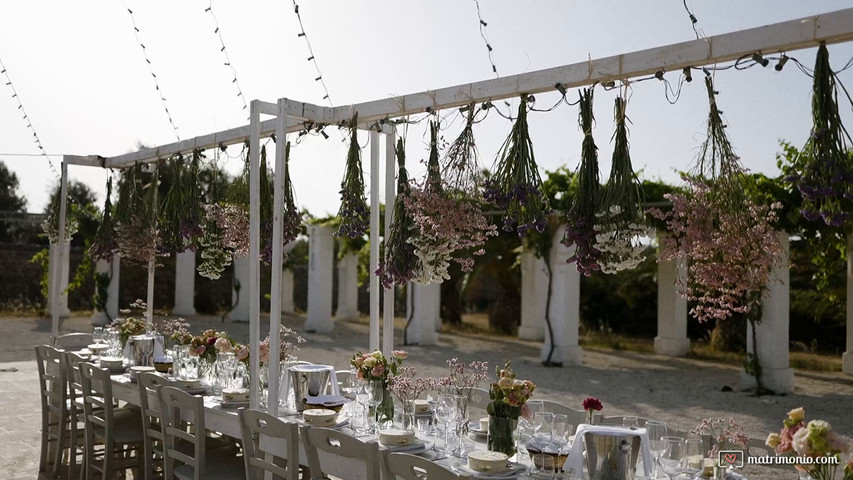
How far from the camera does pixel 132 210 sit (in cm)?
661

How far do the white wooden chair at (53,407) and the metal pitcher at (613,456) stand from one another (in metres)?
4.06

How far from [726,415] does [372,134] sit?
5932mm

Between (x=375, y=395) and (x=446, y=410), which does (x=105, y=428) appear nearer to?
(x=375, y=395)

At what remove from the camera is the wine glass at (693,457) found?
305 centimetres

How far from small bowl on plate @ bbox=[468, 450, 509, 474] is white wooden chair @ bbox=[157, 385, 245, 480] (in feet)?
5.38

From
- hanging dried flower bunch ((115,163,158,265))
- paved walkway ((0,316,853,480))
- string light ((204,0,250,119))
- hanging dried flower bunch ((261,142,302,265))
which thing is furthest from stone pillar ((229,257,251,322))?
hanging dried flower bunch ((261,142,302,265))

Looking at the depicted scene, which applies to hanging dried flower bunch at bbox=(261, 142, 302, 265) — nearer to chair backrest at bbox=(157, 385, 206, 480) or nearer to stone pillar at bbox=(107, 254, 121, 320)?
chair backrest at bbox=(157, 385, 206, 480)

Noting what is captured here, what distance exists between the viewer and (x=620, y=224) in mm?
3209

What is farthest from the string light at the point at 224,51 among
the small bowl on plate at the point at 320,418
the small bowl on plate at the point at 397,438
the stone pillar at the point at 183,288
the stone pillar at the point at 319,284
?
the stone pillar at the point at 183,288

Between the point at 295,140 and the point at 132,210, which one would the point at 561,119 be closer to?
the point at 295,140

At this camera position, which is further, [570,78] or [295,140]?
[295,140]

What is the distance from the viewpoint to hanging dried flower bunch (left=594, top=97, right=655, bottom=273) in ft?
10.5

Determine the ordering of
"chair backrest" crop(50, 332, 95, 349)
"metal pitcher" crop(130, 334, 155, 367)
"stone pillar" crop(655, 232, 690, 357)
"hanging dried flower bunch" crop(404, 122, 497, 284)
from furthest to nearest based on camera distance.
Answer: "stone pillar" crop(655, 232, 690, 357) → "chair backrest" crop(50, 332, 95, 349) → "metal pitcher" crop(130, 334, 155, 367) → "hanging dried flower bunch" crop(404, 122, 497, 284)

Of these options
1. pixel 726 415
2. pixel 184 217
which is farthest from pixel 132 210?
pixel 726 415
